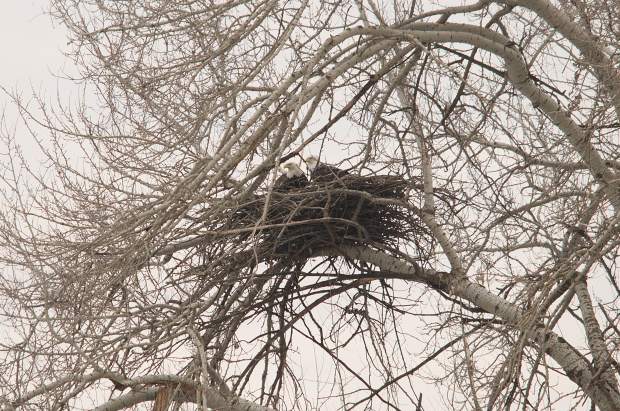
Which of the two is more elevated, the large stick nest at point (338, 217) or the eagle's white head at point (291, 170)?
the eagle's white head at point (291, 170)

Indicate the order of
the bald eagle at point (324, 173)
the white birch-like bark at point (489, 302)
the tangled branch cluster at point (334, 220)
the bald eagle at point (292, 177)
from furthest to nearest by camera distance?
the bald eagle at point (292, 177) < the bald eagle at point (324, 173) < the tangled branch cluster at point (334, 220) < the white birch-like bark at point (489, 302)

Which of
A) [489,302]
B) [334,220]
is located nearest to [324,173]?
[334,220]

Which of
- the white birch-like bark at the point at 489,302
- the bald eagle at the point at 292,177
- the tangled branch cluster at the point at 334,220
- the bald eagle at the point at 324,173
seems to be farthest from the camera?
the bald eagle at the point at 292,177

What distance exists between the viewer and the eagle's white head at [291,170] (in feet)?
22.7

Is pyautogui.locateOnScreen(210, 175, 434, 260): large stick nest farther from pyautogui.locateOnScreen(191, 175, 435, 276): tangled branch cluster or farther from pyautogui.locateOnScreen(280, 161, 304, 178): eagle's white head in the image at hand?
pyautogui.locateOnScreen(280, 161, 304, 178): eagle's white head

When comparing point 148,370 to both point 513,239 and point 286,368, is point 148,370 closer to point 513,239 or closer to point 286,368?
point 286,368

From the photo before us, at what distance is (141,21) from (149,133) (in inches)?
26.4

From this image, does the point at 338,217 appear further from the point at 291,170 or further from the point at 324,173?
the point at 291,170

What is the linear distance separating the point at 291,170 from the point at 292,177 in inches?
2.2

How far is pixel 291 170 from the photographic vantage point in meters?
6.94

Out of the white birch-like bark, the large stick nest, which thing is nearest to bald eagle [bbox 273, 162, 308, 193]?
the large stick nest

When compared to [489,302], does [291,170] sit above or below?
above

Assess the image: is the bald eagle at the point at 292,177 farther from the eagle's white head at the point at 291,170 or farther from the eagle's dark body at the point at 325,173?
the eagle's dark body at the point at 325,173

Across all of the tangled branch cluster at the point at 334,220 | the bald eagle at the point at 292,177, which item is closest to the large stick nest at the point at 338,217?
the tangled branch cluster at the point at 334,220
